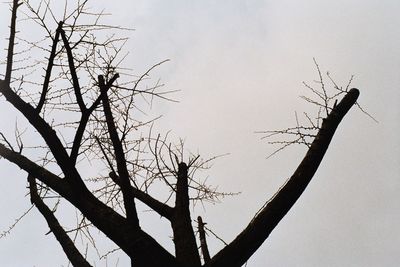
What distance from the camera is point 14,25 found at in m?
3.80

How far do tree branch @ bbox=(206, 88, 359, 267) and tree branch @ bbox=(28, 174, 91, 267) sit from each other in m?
1.37

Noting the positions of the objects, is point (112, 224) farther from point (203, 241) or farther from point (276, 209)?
point (203, 241)

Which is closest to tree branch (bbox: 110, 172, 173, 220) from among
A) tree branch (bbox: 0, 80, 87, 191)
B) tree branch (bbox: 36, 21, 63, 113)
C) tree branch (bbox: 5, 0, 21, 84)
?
tree branch (bbox: 0, 80, 87, 191)

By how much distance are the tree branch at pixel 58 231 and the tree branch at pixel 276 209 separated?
4.51 feet

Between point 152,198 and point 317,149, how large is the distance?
5.58 feet

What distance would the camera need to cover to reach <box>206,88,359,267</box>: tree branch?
331cm

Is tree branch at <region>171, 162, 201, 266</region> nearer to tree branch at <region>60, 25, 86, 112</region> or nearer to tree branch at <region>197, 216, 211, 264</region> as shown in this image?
tree branch at <region>197, 216, 211, 264</region>

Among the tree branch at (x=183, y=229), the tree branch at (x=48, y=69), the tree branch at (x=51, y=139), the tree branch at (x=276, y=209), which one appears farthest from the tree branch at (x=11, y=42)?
the tree branch at (x=276, y=209)

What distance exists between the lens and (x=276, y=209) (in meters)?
3.45

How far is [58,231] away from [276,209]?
7.39 ft

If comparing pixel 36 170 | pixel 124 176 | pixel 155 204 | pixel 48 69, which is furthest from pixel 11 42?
pixel 155 204

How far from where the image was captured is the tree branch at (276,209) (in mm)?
3307

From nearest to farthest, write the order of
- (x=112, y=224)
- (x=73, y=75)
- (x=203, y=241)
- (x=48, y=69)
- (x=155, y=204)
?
(x=112, y=224) < (x=73, y=75) < (x=48, y=69) < (x=155, y=204) < (x=203, y=241)

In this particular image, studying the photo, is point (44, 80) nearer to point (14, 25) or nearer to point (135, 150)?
point (14, 25)
